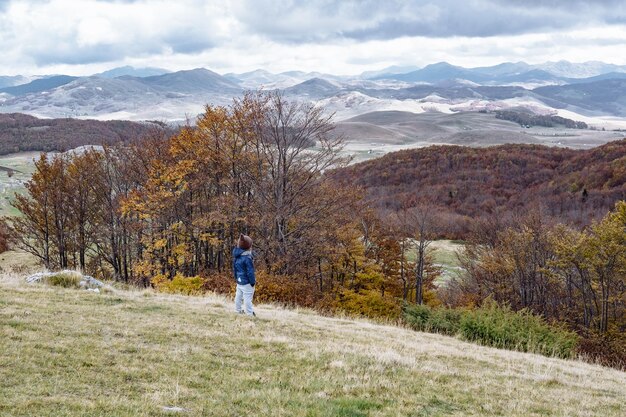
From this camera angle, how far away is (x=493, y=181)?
359 feet

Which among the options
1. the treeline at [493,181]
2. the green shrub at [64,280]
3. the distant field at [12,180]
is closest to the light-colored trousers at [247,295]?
the green shrub at [64,280]

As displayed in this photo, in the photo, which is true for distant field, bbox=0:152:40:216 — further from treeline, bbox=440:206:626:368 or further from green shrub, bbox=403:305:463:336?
treeline, bbox=440:206:626:368

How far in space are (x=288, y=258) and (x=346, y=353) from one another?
853 inches

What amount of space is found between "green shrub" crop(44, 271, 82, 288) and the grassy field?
2716 millimetres

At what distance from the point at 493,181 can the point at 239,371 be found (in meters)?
107

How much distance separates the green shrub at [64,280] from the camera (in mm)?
17781

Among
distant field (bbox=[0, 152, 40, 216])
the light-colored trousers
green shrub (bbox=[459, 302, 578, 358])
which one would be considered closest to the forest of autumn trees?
green shrub (bbox=[459, 302, 578, 358])

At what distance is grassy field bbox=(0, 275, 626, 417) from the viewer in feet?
25.0

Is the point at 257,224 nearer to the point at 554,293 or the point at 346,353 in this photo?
the point at 346,353

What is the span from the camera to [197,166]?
37.7 meters

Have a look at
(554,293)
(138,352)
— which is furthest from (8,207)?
(138,352)

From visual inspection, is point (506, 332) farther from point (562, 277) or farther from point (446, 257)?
point (446, 257)

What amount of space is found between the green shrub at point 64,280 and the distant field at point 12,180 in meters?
30.2

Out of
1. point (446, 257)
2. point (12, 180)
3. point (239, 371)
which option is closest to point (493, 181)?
point (446, 257)
